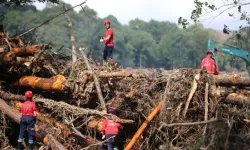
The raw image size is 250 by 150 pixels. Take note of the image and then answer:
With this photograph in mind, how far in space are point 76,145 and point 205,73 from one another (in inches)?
136

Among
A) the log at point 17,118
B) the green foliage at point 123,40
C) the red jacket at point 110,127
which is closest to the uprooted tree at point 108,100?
the log at point 17,118

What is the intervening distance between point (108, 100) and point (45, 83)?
1671 millimetres

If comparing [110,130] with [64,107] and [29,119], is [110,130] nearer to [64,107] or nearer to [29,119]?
[64,107]

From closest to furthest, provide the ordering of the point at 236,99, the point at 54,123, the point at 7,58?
the point at 54,123 → the point at 236,99 → the point at 7,58

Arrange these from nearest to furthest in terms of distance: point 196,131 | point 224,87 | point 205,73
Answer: point 196,131
point 205,73
point 224,87

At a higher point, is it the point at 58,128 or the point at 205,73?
the point at 205,73

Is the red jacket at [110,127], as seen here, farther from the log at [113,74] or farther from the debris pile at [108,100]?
the log at [113,74]

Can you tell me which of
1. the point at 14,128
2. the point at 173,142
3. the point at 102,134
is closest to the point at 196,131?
the point at 173,142

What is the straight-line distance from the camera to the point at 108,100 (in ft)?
36.0

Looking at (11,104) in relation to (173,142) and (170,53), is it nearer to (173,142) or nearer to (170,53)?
(173,142)

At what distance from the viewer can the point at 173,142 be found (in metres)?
9.53

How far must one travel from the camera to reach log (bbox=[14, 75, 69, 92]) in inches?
404

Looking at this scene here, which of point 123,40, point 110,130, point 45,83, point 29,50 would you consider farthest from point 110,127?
point 123,40

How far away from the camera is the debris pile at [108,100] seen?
31.5 feet
